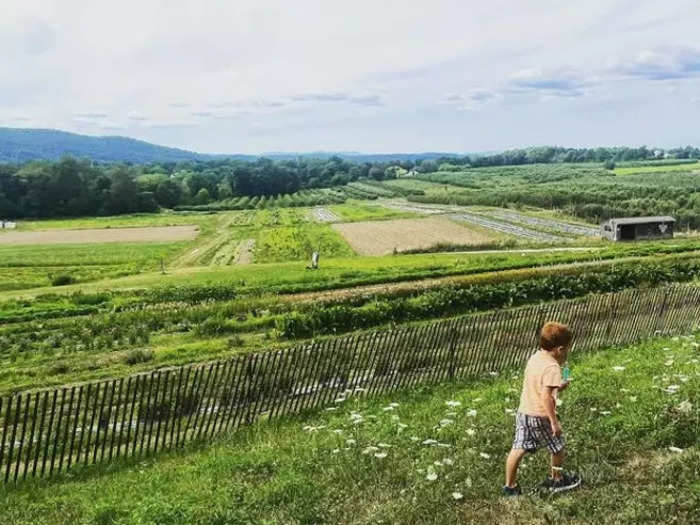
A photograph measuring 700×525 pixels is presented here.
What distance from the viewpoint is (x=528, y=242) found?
66.1m

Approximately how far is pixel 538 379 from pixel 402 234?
249ft

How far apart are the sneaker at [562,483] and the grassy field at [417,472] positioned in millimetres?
130

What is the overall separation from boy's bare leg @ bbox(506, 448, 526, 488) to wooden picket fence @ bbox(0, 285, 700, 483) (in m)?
5.74

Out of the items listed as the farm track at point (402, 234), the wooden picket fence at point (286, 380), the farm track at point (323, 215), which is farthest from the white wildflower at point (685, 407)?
the farm track at point (323, 215)

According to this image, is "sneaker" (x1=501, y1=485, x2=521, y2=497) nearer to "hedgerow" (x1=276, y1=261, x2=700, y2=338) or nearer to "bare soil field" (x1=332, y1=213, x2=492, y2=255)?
"hedgerow" (x1=276, y1=261, x2=700, y2=338)

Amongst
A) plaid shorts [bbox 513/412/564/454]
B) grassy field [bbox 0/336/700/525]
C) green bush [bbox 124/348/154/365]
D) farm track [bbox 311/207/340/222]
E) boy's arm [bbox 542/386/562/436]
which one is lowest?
farm track [bbox 311/207/340/222]

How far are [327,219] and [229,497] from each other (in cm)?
9953

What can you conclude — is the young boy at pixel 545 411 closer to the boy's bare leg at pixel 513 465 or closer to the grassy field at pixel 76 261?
the boy's bare leg at pixel 513 465

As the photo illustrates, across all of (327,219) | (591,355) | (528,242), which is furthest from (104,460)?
(327,219)

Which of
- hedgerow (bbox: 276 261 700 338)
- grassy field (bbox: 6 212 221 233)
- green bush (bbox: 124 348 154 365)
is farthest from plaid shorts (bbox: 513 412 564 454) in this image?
grassy field (bbox: 6 212 221 233)

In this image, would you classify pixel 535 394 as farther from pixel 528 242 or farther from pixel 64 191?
pixel 64 191

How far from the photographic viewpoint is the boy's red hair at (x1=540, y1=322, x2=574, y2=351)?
6477 mm

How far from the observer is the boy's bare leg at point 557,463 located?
6848 mm

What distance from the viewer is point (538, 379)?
21.9 feet
